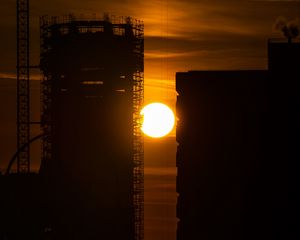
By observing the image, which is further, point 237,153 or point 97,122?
point 97,122

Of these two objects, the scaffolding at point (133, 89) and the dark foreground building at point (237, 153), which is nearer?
the dark foreground building at point (237, 153)

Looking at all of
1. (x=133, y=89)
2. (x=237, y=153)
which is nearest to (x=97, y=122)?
(x=133, y=89)

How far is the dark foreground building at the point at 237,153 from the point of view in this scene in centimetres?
11281

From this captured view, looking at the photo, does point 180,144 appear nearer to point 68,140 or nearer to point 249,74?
point 249,74

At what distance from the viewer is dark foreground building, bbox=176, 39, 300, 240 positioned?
113 meters

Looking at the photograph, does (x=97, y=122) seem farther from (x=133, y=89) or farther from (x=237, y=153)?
(x=237, y=153)

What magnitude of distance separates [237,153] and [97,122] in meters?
77.9

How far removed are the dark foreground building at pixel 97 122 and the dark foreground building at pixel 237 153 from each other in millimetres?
43375

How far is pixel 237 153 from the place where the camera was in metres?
124

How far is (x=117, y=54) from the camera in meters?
195

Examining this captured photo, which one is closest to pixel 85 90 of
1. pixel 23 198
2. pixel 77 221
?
pixel 77 221

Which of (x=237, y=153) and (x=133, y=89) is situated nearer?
(x=237, y=153)

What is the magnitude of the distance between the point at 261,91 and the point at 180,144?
19.3 meters

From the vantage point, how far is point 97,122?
19688 cm
